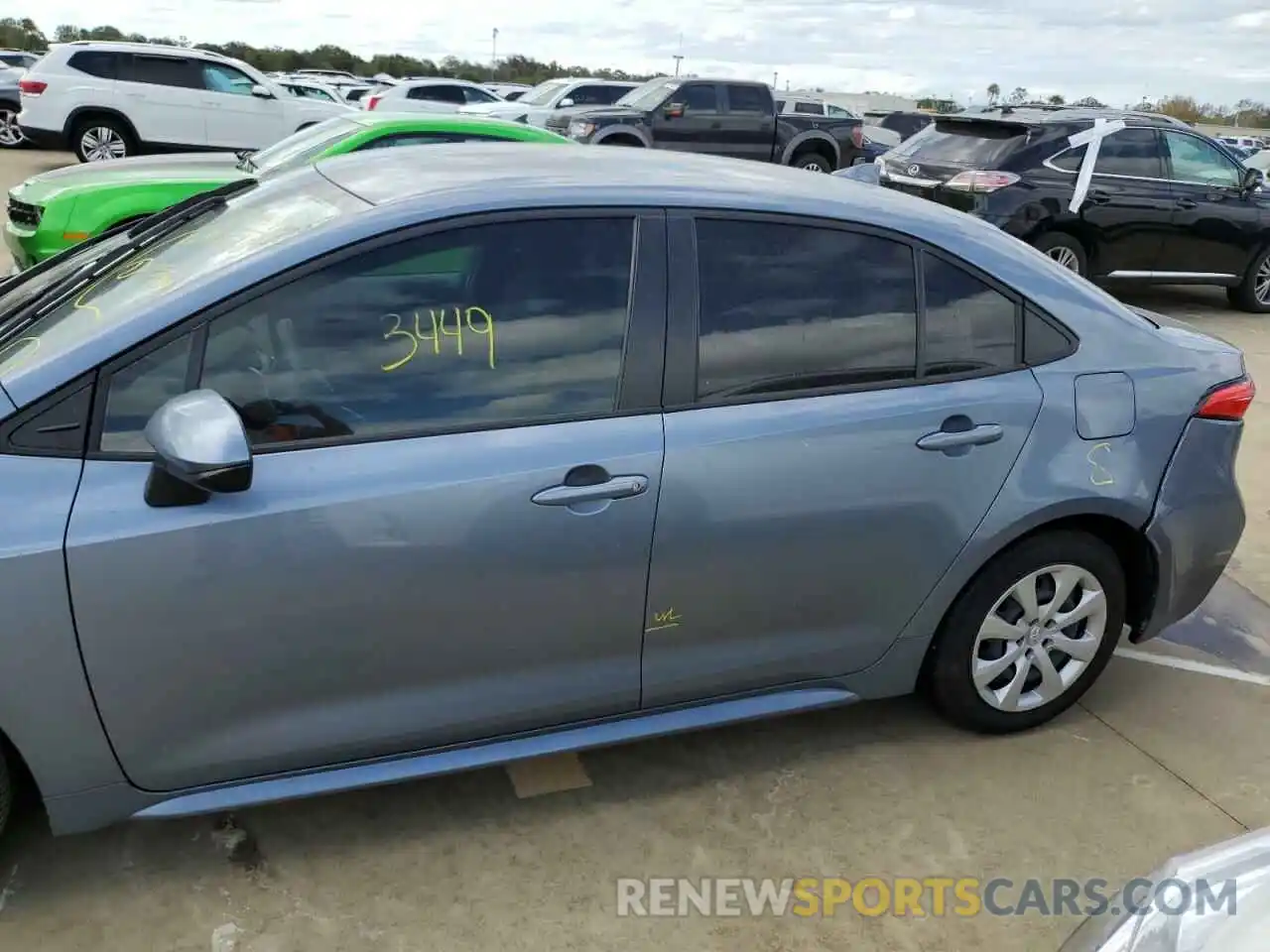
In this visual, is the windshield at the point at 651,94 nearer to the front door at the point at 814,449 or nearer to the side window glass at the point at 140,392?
the front door at the point at 814,449

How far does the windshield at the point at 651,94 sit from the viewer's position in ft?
54.2

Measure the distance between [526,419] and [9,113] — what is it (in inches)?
788

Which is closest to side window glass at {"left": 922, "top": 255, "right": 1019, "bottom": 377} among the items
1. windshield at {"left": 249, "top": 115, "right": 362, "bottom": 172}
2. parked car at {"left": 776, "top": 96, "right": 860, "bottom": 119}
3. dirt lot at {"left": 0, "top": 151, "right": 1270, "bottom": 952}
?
dirt lot at {"left": 0, "top": 151, "right": 1270, "bottom": 952}

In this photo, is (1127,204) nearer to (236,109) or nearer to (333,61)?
(236,109)

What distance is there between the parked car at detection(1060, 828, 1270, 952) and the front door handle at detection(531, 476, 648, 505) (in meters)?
1.26

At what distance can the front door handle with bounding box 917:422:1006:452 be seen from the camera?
2.81 meters

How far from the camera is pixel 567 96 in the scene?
19266mm

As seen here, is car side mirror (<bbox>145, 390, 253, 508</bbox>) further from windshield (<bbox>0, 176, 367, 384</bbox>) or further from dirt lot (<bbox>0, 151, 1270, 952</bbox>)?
dirt lot (<bbox>0, 151, 1270, 952</bbox>)

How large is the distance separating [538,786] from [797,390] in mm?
1314

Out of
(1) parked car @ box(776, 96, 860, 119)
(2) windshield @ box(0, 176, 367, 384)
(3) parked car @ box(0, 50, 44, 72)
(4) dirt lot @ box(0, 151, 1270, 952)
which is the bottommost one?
(4) dirt lot @ box(0, 151, 1270, 952)

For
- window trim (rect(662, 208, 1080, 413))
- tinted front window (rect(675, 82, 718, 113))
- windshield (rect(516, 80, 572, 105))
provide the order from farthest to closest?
windshield (rect(516, 80, 572, 105)), tinted front window (rect(675, 82, 718, 113)), window trim (rect(662, 208, 1080, 413))

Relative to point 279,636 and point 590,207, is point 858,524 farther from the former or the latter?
point 279,636

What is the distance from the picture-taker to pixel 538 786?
2975 mm

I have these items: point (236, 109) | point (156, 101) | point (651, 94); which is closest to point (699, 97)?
point (651, 94)
